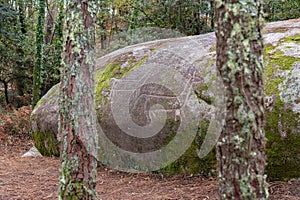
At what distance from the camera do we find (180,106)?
165 inches

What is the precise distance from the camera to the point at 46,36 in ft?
40.9

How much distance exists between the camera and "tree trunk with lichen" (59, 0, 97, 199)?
2877mm

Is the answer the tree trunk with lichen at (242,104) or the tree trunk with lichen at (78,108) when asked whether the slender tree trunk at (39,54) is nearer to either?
the tree trunk with lichen at (78,108)

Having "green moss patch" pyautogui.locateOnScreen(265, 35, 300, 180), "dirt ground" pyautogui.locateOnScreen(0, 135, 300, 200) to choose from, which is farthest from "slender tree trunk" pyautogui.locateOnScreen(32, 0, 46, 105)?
"green moss patch" pyautogui.locateOnScreen(265, 35, 300, 180)

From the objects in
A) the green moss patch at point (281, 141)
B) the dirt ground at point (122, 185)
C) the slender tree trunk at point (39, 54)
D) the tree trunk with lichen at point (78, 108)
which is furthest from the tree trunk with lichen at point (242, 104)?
the slender tree trunk at point (39, 54)

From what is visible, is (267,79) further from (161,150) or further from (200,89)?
(161,150)

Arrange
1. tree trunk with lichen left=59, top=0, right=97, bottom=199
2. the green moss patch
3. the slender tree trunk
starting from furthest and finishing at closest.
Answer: the slender tree trunk → the green moss patch → tree trunk with lichen left=59, top=0, right=97, bottom=199

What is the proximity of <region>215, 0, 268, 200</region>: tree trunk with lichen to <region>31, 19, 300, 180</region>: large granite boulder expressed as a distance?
57.2 inches

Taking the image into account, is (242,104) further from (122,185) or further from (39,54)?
(39,54)

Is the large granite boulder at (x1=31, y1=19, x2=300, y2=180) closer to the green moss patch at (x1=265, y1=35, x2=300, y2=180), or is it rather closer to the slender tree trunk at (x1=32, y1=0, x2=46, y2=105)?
the green moss patch at (x1=265, y1=35, x2=300, y2=180)

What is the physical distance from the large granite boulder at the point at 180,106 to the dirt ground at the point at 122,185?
154mm

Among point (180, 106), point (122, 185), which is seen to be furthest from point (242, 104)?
point (122, 185)

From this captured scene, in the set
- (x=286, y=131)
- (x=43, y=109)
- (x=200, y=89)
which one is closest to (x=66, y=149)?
(x=200, y=89)

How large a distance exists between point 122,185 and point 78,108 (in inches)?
66.5
